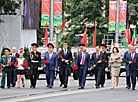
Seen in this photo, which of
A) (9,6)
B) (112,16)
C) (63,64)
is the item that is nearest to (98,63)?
(63,64)

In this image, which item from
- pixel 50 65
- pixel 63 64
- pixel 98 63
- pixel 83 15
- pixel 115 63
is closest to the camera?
pixel 115 63

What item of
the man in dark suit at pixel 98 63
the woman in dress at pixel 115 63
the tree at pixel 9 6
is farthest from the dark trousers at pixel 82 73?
the tree at pixel 9 6

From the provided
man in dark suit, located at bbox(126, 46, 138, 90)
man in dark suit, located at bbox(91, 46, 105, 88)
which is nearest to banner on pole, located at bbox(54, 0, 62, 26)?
man in dark suit, located at bbox(91, 46, 105, 88)

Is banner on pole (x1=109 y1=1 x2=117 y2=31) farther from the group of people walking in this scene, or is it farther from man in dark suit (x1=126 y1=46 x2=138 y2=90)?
man in dark suit (x1=126 y1=46 x2=138 y2=90)

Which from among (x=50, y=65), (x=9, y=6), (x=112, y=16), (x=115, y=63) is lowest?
(x=50, y=65)

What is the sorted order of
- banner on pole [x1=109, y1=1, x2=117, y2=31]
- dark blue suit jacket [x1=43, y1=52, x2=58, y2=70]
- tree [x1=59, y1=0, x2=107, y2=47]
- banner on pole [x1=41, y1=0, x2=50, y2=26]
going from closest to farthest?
dark blue suit jacket [x1=43, y1=52, x2=58, y2=70] < banner on pole [x1=41, y1=0, x2=50, y2=26] < banner on pole [x1=109, y1=1, x2=117, y2=31] < tree [x1=59, y1=0, x2=107, y2=47]

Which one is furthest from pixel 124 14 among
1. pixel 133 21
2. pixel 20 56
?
pixel 20 56

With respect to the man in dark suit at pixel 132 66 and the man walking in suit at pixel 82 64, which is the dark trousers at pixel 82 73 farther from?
the man in dark suit at pixel 132 66

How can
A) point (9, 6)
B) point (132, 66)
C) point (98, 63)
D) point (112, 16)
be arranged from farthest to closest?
point (9, 6)
point (112, 16)
point (98, 63)
point (132, 66)

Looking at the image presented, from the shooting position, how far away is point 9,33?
4322 centimetres

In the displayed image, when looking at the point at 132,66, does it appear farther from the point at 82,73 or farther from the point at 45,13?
the point at 45,13

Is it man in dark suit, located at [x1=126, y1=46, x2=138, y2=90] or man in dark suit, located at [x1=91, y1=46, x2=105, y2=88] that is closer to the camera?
man in dark suit, located at [x1=126, y1=46, x2=138, y2=90]

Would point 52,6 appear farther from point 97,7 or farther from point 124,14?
point 97,7

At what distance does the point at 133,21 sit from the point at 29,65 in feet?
109
